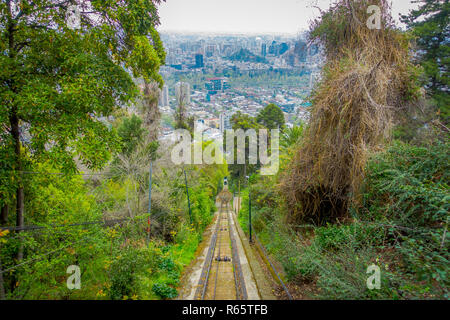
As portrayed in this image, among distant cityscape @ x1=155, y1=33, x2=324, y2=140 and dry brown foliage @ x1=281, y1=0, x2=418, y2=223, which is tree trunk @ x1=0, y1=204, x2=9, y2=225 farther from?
distant cityscape @ x1=155, y1=33, x2=324, y2=140

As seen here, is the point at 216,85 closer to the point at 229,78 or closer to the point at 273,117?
the point at 229,78

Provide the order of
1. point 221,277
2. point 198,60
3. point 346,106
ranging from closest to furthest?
1. point 346,106
2. point 221,277
3. point 198,60

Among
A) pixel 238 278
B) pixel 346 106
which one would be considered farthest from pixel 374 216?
pixel 238 278

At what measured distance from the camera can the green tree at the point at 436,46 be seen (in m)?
11.5

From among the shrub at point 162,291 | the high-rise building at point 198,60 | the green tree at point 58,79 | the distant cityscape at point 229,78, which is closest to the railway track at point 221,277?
the shrub at point 162,291

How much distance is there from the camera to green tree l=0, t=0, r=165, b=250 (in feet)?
10.5

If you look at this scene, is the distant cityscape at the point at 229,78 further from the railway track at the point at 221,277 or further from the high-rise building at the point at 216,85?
the railway track at the point at 221,277

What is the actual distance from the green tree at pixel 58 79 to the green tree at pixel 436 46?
1533cm

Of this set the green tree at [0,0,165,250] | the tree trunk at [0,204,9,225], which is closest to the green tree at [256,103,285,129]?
the green tree at [0,0,165,250]

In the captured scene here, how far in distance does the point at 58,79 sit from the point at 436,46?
738 inches

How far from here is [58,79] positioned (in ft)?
11.9

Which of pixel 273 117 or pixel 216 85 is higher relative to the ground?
pixel 216 85
